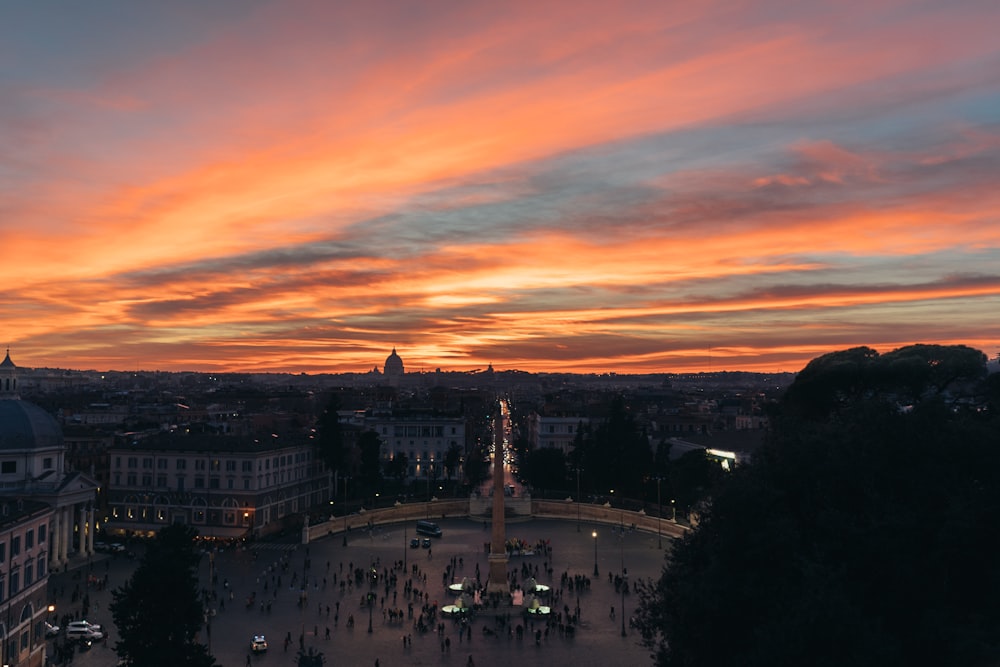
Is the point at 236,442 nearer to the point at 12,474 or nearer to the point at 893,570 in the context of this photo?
the point at 12,474

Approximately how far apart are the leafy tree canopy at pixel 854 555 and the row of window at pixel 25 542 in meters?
22.2

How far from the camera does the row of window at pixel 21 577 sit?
1174 inches

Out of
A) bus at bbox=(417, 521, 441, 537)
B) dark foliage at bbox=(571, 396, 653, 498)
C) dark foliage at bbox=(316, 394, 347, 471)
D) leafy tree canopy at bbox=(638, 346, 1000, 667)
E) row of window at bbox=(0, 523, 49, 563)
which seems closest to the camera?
leafy tree canopy at bbox=(638, 346, 1000, 667)

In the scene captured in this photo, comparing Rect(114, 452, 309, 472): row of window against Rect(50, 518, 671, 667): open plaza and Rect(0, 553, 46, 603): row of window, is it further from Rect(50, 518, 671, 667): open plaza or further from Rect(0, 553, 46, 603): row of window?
Rect(0, 553, 46, 603): row of window

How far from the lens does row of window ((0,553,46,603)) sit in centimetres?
2981

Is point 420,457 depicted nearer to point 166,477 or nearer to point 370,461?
point 370,461

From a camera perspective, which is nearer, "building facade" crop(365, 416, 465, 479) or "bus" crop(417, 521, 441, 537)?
"bus" crop(417, 521, 441, 537)

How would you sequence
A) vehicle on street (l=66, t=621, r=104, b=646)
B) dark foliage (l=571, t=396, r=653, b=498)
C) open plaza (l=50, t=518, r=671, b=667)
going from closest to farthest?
open plaza (l=50, t=518, r=671, b=667)
vehicle on street (l=66, t=621, r=104, b=646)
dark foliage (l=571, t=396, r=653, b=498)

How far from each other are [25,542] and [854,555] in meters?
28.2

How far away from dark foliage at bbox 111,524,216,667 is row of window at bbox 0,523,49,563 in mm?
5546

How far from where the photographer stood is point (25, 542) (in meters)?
32.2

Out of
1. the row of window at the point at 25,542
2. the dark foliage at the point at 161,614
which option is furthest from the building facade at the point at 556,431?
the dark foliage at the point at 161,614

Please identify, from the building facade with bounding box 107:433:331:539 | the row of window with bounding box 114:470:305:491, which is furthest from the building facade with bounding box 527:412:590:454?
the row of window with bounding box 114:470:305:491

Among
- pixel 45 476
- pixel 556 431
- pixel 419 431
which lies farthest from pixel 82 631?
pixel 556 431
